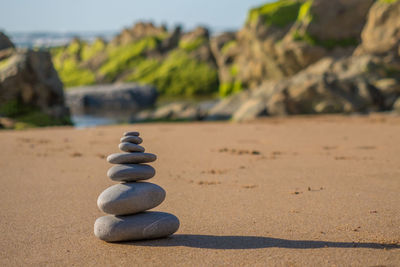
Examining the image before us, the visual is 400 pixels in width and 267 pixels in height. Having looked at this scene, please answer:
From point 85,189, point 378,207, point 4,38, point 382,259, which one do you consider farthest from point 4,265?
point 4,38

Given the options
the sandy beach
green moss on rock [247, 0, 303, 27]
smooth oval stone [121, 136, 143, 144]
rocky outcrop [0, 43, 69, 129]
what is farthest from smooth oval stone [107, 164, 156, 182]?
green moss on rock [247, 0, 303, 27]

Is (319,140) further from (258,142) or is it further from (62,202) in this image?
(62,202)

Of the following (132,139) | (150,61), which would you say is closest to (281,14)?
(132,139)

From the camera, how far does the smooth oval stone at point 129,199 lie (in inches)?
152

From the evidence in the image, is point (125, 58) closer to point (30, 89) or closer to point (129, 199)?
point (30, 89)

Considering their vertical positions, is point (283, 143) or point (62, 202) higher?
point (62, 202)

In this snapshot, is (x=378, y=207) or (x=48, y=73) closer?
(x=378, y=207)

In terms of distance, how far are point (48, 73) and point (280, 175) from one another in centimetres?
1317

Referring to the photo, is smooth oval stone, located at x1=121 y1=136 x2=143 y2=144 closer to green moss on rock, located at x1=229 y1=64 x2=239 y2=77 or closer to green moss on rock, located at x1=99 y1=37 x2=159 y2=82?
green moss on rock, located at x1=229 y1=64 x2=239 y2=77

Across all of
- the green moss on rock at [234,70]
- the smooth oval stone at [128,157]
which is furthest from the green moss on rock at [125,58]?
the smooth oval stone at [128,157]

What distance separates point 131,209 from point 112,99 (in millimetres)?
30715

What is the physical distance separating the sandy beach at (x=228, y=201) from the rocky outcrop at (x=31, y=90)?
5.92 meters

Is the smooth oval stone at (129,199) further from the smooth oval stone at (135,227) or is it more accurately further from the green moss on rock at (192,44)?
the green moss on rock at (192,44)

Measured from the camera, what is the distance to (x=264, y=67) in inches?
1105
